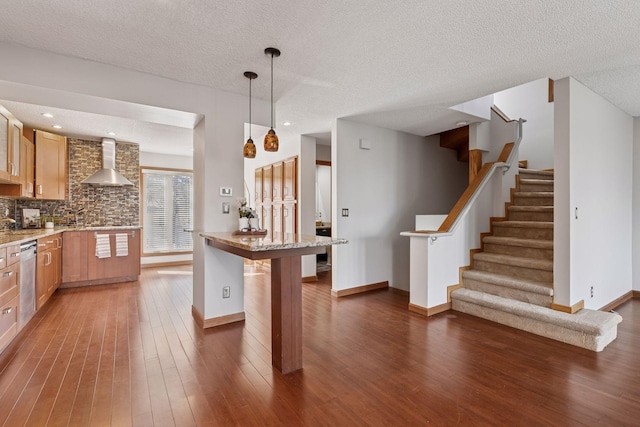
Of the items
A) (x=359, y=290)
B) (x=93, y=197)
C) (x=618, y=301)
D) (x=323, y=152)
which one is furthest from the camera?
(x=323, y=152)

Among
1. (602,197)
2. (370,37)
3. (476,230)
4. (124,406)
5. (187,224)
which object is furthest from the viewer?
(187,224)

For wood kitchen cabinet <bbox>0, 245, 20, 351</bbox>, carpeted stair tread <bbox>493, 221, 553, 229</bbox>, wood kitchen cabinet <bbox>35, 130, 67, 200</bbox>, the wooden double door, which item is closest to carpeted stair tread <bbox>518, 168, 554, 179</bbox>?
carpeted stair tread <bbox>493, 221, 553, 229</bbox>

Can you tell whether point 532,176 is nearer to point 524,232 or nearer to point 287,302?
point 524,232

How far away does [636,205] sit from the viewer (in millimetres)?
4184

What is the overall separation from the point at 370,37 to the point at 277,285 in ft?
6.44

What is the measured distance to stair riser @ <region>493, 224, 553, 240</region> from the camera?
3.90m

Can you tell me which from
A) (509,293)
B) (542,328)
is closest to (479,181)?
(509,293)

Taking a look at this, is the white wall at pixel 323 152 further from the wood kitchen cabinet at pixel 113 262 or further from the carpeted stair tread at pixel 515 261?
the wood kitchen cabinet at pixel 113 262

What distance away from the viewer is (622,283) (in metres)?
3.96

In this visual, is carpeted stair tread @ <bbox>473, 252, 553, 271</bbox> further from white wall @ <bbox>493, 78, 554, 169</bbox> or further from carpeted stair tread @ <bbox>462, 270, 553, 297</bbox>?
white wall @ <bbox>493, 78, 554, 169</bbox>

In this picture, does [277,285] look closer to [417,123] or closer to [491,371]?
[491,371]

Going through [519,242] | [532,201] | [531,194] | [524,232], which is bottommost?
[519,242]

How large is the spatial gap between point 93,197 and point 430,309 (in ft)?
18.8

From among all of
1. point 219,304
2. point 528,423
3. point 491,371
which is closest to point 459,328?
point 491,371
